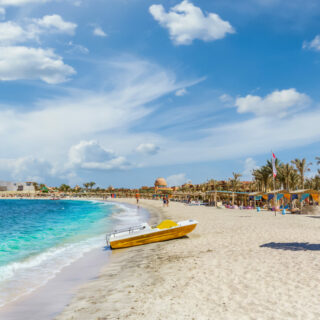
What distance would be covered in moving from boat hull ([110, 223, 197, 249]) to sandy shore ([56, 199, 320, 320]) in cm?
152

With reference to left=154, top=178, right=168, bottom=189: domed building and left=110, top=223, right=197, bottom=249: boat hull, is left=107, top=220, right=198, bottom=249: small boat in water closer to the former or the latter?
left=110, top=223, right=197, bottom=249: boat hull

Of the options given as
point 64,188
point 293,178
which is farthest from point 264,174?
point 64,188

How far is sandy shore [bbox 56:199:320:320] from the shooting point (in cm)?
577

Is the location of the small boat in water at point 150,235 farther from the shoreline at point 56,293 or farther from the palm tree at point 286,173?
the palm tree at point 286,173

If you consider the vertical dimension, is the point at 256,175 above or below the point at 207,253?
above

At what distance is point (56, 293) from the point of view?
8297mm

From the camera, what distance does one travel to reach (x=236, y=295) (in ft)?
21.1

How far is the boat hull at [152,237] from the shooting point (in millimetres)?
13957

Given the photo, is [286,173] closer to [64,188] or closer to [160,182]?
[160,182]

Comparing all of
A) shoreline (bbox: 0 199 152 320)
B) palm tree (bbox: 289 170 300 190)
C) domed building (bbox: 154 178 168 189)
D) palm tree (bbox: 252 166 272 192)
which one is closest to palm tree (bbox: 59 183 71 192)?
domed building (bbox: 154 178 168 189)

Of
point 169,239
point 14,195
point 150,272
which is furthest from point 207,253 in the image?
point 14,195

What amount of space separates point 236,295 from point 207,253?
14.7 ft

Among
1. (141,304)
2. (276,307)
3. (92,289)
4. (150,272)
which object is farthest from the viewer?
(150,272)

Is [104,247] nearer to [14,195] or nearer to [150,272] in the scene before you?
[150,272]
